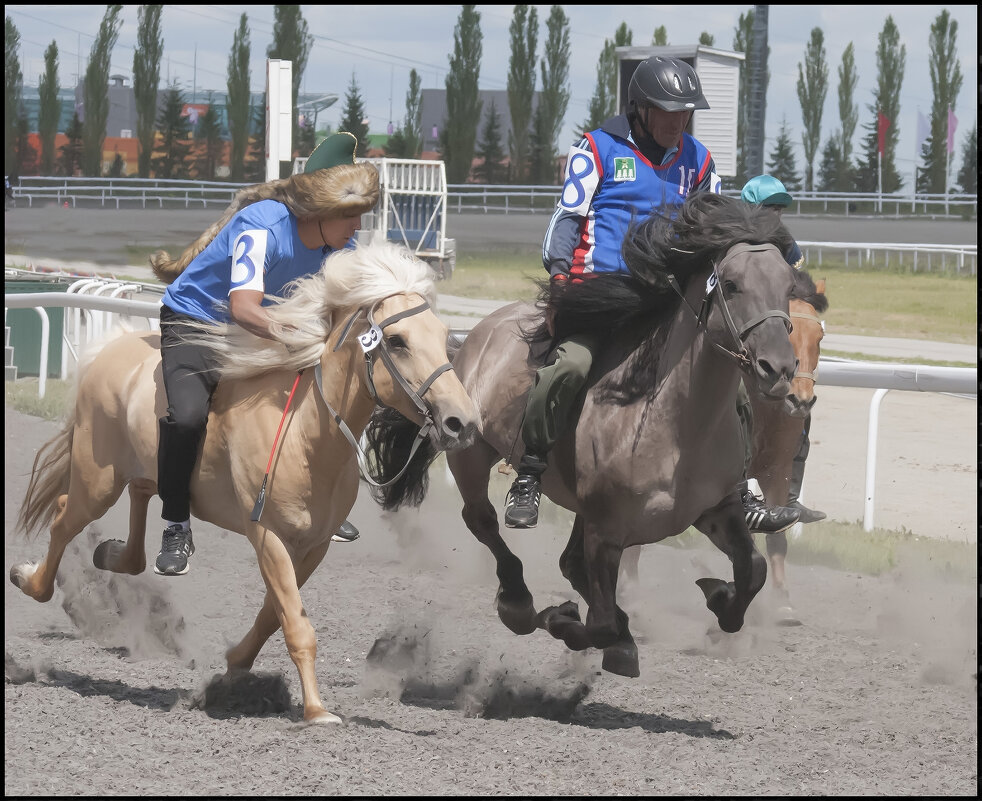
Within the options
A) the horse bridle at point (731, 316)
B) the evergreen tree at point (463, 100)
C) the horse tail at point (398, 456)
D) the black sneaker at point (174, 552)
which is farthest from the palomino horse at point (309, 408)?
the evergreen tree at point (463, 100)

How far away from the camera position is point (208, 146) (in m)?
48.6

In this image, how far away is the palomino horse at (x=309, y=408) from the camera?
414 cm

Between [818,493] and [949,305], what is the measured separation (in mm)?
11924

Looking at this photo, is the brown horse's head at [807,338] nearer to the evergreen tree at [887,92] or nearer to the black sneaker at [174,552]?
the black sneaker at [174,552]

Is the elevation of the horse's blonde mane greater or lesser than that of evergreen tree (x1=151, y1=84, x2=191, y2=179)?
lesser

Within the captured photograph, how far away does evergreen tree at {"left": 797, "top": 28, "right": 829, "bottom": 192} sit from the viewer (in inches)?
1994

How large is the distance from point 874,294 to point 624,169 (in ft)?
54.1

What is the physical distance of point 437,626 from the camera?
589cm

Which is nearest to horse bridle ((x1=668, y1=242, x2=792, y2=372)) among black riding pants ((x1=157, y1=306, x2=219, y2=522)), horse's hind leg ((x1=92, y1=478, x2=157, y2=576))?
black riding pants ((x1=157, y1=306, x2=219, y2=522))

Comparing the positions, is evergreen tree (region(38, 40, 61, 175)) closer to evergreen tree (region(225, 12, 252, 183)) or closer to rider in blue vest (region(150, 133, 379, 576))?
evergreen tree (region(225, 12, 252, 183))

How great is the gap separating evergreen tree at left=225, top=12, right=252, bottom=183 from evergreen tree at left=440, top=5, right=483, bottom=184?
7.27m

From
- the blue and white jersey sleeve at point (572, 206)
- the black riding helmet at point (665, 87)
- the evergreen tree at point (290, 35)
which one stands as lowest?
the blue and white jersey sleeve at point (572, 206)

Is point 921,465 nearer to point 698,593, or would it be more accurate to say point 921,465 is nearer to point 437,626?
point 698,593

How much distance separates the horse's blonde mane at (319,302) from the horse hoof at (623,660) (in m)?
1.43
